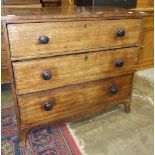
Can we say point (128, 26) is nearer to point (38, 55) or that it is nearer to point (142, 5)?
point (38, 55)

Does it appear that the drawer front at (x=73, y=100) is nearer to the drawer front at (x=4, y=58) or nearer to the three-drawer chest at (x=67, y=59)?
the three-drawer chest at (x=67, y=59)

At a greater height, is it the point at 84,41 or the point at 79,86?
the point at 84,41

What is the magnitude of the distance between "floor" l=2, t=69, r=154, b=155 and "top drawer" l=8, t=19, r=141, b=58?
617 mm

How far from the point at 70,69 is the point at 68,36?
206mm

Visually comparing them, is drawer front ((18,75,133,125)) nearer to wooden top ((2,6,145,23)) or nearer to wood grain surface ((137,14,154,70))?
wooden top ((2,6,145,23))

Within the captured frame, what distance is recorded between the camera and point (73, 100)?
136cm

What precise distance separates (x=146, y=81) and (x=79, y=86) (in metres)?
1.18

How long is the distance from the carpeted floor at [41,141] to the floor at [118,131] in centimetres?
7

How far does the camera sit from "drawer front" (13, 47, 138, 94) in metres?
1.13

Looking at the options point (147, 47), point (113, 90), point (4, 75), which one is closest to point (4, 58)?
point (4, 75)

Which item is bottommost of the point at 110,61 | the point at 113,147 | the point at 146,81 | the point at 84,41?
the point at 113,147

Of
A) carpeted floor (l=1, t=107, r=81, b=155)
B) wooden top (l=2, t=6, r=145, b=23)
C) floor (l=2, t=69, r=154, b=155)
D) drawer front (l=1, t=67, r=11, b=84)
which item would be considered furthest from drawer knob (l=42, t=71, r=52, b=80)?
drawer front (l=1, t=67, r=11, b=84)

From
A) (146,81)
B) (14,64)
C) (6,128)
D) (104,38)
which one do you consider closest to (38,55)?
(14,64)

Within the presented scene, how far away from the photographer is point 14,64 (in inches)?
42.2
